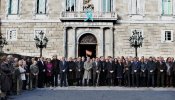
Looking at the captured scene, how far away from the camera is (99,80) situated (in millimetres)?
22172

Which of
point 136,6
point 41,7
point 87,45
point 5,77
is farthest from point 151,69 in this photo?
point 41,7

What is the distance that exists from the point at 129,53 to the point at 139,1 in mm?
4887

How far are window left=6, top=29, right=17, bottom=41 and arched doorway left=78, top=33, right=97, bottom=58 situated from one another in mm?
5893

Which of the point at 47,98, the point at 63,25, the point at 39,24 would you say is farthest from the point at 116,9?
the point at 47,98

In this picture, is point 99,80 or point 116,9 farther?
point 116,9

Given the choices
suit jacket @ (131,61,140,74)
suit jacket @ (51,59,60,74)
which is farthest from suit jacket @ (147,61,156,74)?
suit jacket @ (51,59,60,74)

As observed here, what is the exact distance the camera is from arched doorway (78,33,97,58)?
33.9m

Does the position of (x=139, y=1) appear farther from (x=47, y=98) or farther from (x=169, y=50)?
(x=47, y=98)

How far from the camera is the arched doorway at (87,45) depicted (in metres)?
33.9

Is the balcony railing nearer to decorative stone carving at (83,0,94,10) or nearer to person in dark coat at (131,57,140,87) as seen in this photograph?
decorative stone carving at (83,0,94,10)

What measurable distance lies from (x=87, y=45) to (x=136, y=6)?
575cm

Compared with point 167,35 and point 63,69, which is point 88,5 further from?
point 63,69

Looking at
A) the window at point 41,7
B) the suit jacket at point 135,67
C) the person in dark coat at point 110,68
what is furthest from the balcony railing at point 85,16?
the suit jacket at point 135,67

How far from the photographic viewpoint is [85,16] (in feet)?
108
